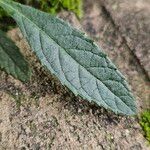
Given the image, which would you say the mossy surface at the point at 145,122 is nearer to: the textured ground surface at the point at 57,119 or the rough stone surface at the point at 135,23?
the textured ground surface at the point at 57,119

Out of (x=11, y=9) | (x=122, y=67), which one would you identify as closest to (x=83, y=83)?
(x=122, y=67)

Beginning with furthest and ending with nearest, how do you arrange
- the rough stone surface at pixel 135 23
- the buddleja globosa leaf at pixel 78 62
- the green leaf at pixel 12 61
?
the rough stone surface at pixel 135 23 < the green leaf at pixel 12 61 < the buddleja globosa leaf at pixel 78 62

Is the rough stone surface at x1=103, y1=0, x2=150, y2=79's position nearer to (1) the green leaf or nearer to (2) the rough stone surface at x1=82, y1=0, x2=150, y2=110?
(2) the rough stone surface at x1=82, y1=0, x2=150, y2=110

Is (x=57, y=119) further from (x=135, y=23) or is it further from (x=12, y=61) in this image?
(x=135, y=23)

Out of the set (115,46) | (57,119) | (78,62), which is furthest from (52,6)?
(57,119)

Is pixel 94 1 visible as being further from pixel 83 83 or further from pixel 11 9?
pixel 83 83

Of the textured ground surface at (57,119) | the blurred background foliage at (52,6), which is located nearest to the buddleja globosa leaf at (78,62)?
the textured ground surface at (57,119)
